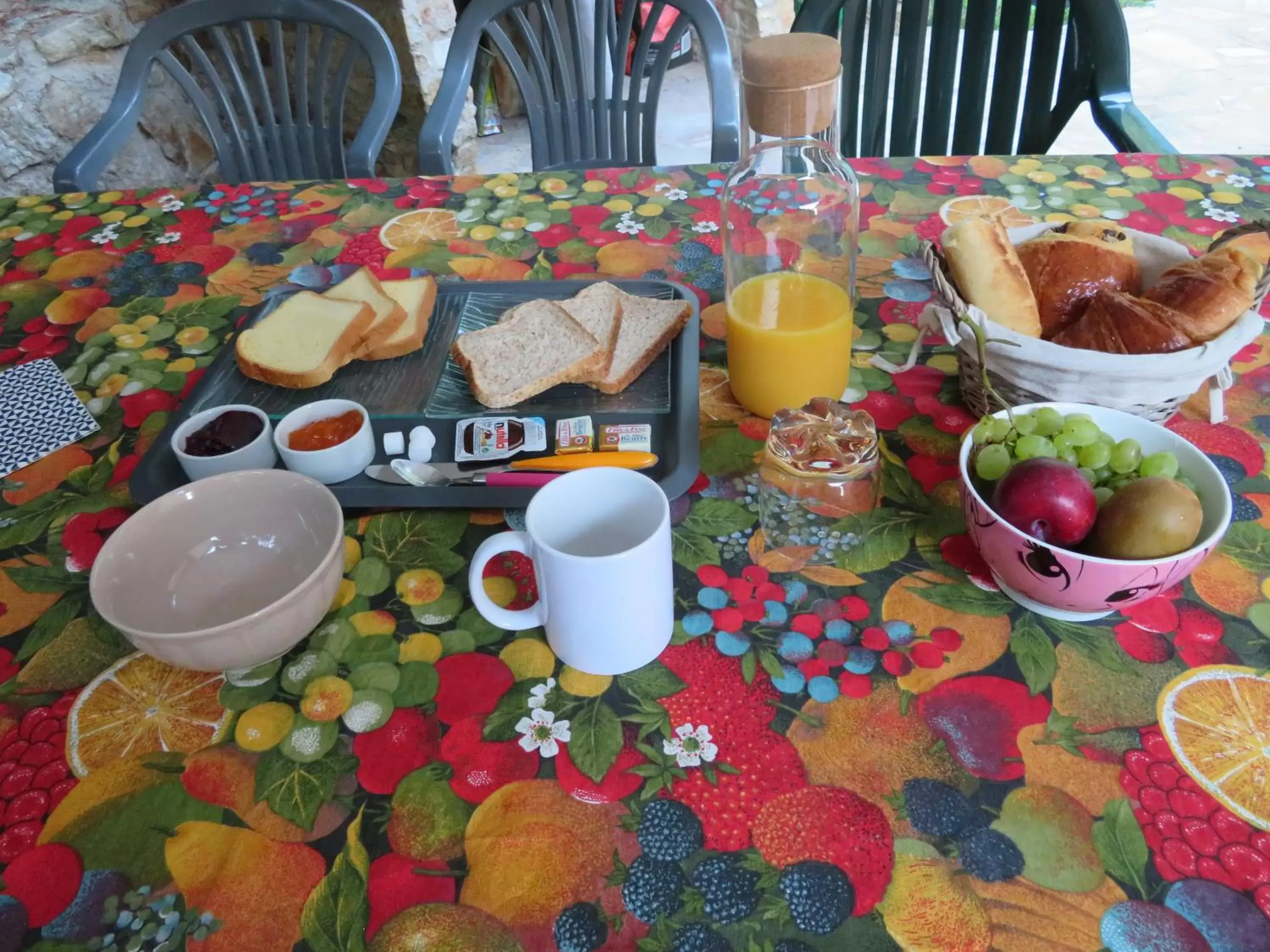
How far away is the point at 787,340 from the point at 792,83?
0.70ft

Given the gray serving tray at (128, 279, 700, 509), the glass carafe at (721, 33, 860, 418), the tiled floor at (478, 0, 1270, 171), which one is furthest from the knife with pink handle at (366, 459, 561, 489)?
the tiled floor at (478, 0, 1270, 171)

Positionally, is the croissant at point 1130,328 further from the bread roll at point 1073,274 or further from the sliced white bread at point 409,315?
the sliced white bread at point 409,315

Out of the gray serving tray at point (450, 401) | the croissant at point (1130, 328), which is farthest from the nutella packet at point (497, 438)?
the croissant at point (1130, 328)

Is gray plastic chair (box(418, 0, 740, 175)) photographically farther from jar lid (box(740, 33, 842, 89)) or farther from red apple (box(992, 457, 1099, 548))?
red apple (box(992, 457, 1099, 548))

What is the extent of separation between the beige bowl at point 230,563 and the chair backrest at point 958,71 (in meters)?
1.11

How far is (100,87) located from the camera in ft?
6.89

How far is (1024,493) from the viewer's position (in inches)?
23.8

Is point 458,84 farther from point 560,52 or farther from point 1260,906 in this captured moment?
point 1260,906

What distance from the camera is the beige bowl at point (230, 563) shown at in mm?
627

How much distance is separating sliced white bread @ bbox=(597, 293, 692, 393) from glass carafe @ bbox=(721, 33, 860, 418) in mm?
82

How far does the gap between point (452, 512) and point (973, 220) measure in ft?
1.74

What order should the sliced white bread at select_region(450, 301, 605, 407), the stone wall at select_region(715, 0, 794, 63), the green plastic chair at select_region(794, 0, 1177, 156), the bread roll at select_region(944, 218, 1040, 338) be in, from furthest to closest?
1. the stone wall at select_region(715, 0, 794, 63)
2. the green plastic chair at select_region(794, 0, 1177, 156)
3. the sliced white bread at select_region(450, 301, 605, 407)
4. the bread roll at select_region(944, 218, 1040, 338)

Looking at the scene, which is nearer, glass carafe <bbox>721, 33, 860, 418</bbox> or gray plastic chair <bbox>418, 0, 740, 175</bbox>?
glass carafe <bbox>721, 33, 860, 418</bbox>

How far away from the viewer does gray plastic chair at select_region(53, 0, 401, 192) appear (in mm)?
1423
